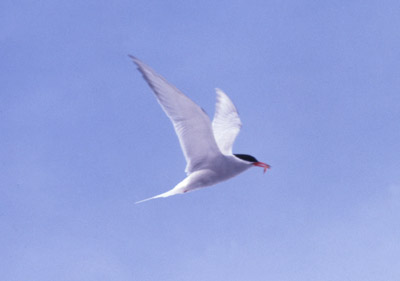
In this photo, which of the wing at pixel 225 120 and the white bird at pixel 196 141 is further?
the wing at pixel 225 120

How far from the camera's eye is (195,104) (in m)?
9.53

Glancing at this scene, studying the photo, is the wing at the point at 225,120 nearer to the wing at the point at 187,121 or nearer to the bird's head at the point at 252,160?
the bird's head at the point at 252,160

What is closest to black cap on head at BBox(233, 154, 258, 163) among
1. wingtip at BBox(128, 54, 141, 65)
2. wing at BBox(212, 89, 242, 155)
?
wing at BBox(212, 89, 242, 155)

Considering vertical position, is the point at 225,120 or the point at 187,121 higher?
the point at 225,120

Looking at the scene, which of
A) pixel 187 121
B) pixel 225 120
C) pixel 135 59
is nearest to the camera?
pixel 135 59

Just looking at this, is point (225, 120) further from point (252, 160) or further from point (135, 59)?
point (135, 59)

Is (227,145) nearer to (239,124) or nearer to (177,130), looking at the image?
(239,124)

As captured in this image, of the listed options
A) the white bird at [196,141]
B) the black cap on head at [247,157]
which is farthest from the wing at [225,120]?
the black cap on head at [247,157]

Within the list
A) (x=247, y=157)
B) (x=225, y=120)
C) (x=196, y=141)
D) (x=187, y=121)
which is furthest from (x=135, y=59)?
(x=225, y=120)

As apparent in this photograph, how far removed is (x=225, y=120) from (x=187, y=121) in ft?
11.0

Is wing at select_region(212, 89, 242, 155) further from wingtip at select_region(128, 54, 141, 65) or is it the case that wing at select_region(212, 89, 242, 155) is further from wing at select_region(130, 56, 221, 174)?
wingtip at select_region(128, 54, 141, 65)

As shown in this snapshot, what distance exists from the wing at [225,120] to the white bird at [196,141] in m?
0.02

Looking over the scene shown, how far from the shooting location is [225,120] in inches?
518

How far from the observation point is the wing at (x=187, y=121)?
8.81m
